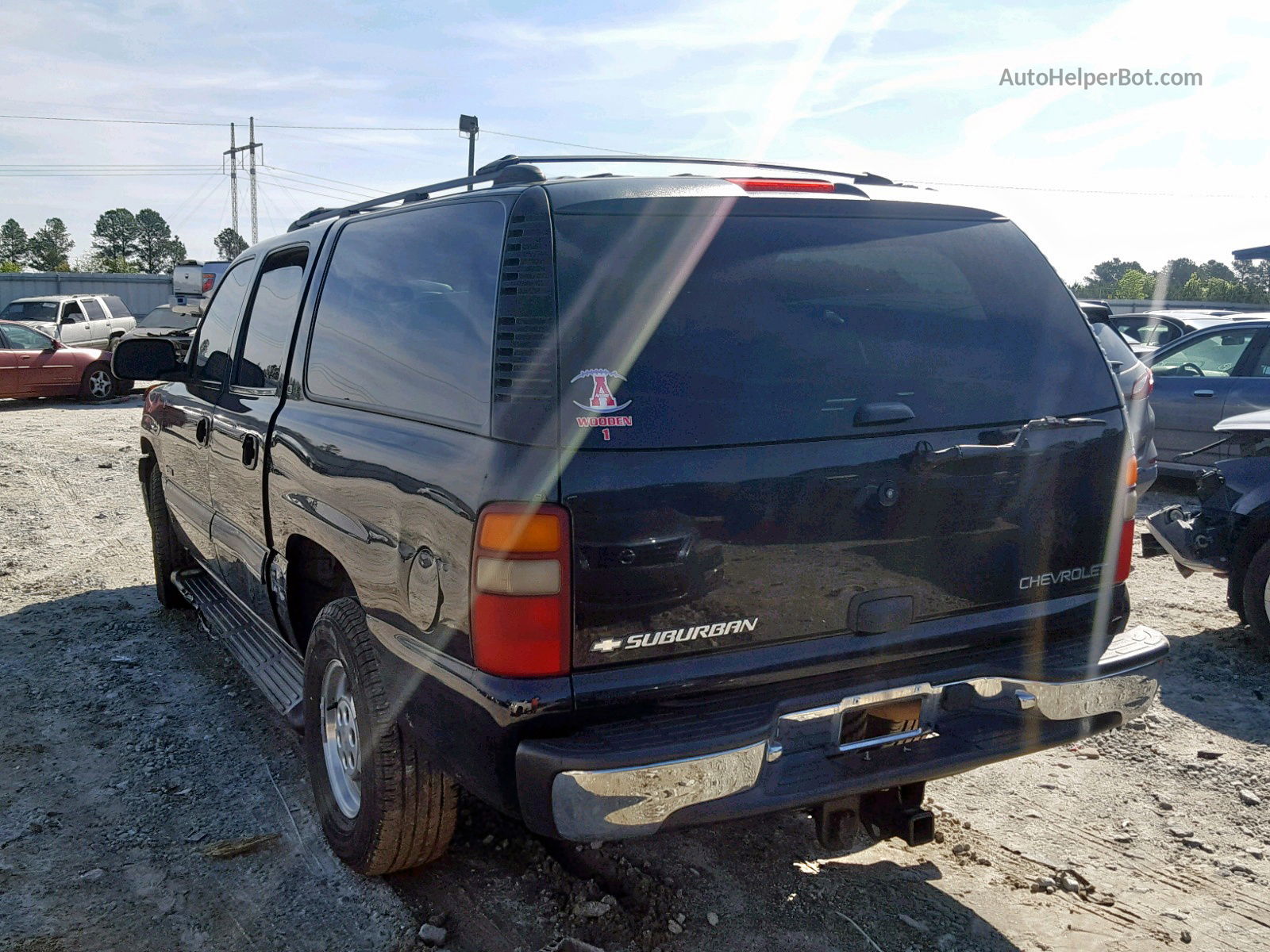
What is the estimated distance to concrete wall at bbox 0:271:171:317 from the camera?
41.0 meters

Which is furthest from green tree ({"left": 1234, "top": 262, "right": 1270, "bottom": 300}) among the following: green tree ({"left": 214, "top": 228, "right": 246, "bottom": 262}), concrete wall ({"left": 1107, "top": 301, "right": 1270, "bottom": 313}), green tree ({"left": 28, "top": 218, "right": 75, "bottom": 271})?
green tree ({"left": 28, "top": 218, "right": 75, "bottom": 271})

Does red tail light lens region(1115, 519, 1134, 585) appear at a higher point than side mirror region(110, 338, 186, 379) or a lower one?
lower

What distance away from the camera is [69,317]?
21.4 m

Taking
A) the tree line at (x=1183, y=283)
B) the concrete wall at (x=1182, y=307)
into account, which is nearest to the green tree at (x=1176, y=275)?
the tree line at (x=1183, y=283)

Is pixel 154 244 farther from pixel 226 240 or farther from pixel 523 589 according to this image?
pixel 523 589

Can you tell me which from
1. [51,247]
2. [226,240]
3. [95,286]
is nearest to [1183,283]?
[95,286]

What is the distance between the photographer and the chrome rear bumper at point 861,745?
7.55ft

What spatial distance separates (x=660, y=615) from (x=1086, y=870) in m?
1.87

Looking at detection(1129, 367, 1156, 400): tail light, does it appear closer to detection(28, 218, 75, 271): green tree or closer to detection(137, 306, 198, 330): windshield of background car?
detection(137, 306, 198, 330): windshield of background car

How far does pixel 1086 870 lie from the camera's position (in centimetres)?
329

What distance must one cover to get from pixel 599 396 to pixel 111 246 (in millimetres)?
122060

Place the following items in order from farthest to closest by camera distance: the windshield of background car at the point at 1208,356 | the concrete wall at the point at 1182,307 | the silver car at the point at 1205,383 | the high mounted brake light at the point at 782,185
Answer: the concrete wall at the point at 1182,307 → the windshield of background car at the point at 1208,356 → the silver car at the point at 1205,383 → the high mounted brake light at the point at 782,185

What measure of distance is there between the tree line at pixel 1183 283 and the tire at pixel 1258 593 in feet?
122

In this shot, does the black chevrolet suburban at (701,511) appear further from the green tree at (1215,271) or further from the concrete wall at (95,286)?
the green tree at (1215,271)
